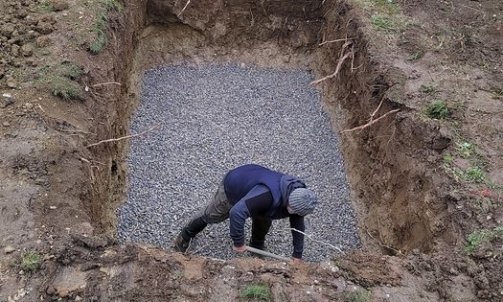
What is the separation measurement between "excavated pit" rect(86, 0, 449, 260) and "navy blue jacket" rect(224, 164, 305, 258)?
1.29 m

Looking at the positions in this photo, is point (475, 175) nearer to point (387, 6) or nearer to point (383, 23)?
point (383, 23)

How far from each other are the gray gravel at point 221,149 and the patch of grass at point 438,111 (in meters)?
1.71

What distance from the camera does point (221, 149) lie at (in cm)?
792

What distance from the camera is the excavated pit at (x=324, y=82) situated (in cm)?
639

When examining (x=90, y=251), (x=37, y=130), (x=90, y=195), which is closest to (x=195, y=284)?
Result: (x=90, y=251)

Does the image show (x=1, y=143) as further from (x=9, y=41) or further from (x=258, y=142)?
(x=258, y=142)

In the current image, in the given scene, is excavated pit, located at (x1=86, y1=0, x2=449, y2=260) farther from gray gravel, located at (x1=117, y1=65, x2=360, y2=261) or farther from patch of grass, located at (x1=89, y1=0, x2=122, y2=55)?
patch of grass, located at (x1=89, y1=0, x2=122, y2=55)

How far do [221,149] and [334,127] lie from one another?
7.06 feet

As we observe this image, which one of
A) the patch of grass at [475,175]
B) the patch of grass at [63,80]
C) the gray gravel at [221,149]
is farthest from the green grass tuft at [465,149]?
the patch of grass at [63,80]

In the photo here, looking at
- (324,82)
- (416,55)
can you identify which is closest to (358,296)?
(416,55)

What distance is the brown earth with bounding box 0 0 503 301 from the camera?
460 cm

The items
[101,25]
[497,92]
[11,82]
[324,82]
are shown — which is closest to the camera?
[11,82]

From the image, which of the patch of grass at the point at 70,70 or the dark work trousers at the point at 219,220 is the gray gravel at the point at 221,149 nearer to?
the dark work trousers at the point at 219,220

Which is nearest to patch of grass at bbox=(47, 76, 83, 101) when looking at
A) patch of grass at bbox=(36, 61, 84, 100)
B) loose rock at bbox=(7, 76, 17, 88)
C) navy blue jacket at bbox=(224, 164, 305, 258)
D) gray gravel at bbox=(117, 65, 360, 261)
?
patch of grass at bbox=(36, 61, 84, 100)
